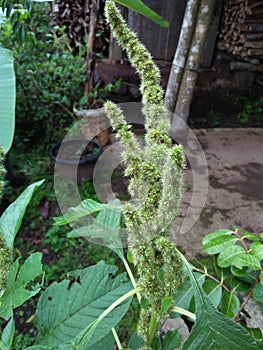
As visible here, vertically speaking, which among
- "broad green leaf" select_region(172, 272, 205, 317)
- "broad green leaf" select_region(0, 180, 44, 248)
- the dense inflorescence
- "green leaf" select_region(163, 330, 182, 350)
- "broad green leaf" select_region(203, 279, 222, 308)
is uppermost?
the dense inflorescence

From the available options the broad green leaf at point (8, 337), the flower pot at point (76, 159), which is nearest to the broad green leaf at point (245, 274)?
the broad green leaf at point (8, 337)

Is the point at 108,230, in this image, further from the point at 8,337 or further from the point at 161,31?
the point at 161,31

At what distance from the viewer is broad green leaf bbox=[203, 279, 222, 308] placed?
633mm

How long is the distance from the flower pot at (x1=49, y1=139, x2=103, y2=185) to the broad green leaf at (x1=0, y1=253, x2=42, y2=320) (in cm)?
142

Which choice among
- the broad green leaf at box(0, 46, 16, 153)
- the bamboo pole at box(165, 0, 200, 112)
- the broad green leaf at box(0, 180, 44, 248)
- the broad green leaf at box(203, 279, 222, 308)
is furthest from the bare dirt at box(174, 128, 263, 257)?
the broad green leaf at box(0, 180, 44, 248)

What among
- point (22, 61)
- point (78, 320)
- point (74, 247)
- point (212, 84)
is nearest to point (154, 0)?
point (22, 61)

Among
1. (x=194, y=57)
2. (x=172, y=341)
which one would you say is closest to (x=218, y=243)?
(x=172, y=341)

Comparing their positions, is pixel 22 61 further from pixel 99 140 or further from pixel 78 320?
pixel 78 320

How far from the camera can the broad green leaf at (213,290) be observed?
2.08 ft

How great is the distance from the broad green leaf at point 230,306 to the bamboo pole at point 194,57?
1.49m

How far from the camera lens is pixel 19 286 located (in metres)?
0.46

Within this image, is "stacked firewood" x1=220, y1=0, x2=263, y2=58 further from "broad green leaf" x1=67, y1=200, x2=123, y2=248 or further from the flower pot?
"broad green leaf" x1=67, y1=200, x2=123, y2=248

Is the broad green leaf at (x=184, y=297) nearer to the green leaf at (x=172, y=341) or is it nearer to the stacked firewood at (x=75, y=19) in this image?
the green leaf at (x=172, y=341)

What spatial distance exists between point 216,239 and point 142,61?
17.5 inches
